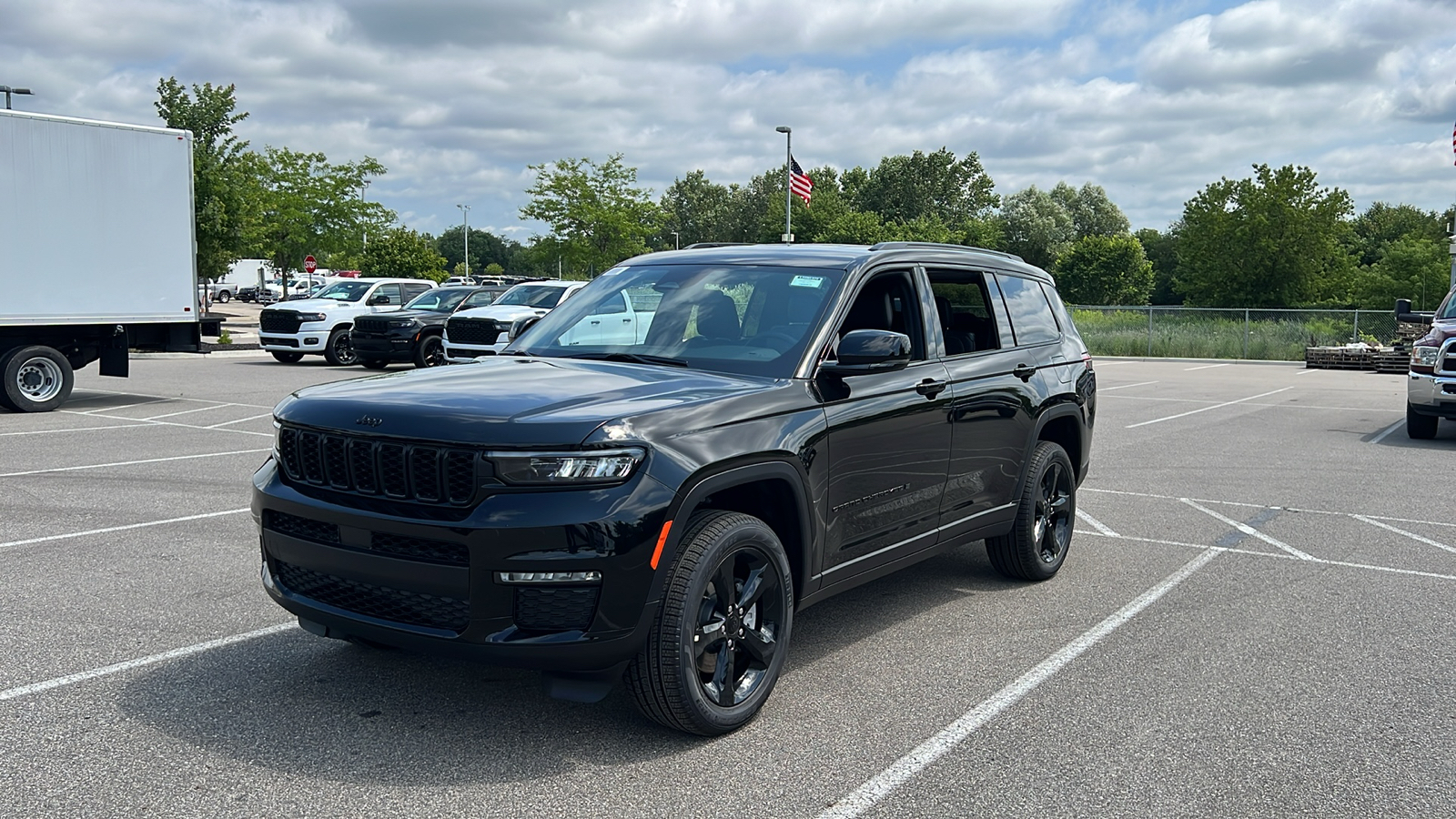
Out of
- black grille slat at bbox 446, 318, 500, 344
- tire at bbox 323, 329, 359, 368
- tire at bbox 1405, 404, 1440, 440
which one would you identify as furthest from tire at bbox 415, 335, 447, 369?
tire at bbox 1405, 404, 1440, 440

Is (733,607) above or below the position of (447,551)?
below

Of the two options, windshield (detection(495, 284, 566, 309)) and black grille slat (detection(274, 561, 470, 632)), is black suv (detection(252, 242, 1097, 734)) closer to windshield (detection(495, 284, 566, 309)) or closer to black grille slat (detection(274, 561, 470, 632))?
black grille slat (detection(274, 561, 470, 632))

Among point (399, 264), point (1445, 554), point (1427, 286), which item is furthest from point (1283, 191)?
point (1445, 554)

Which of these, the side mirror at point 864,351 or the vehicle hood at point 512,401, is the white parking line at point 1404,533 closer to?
the side mirror at point 864,351

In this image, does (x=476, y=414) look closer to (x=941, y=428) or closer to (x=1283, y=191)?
(x=941, y=428)

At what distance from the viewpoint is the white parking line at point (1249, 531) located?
7.68 m

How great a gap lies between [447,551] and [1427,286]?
48983 mm

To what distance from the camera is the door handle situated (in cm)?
540

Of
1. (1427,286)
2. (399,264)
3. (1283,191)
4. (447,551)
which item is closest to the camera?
(447,551)

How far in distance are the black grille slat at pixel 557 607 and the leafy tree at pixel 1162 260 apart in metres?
102

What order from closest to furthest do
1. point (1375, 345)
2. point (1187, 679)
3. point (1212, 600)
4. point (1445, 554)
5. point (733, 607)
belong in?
point (733, 607)
point (1187, 679)
point (1212, 600)
point (1445, 554)
point (1375, 345)

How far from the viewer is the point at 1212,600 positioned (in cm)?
641

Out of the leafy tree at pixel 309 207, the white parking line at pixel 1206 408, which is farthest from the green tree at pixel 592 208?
the white parking line at pixel 1206 408

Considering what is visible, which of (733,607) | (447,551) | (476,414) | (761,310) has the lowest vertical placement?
(733,607)
